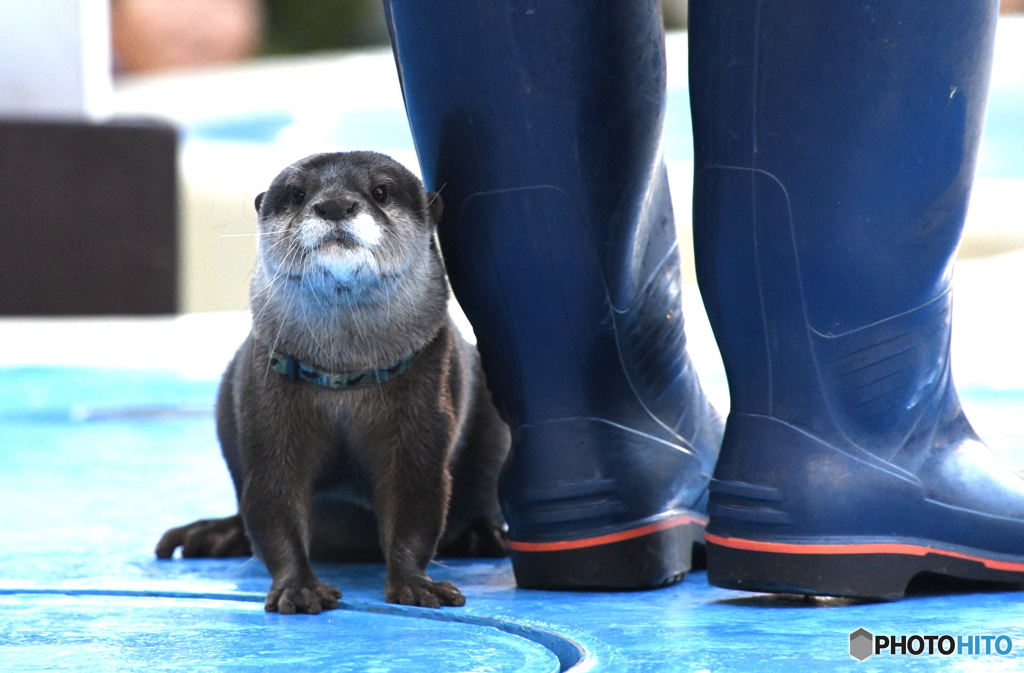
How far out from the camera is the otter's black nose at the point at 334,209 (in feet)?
5.14

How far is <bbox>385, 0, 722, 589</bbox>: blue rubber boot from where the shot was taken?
149 cm

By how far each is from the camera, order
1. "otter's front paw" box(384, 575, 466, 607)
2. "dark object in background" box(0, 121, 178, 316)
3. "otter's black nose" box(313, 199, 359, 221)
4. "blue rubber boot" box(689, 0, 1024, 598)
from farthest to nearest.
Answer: "dark object in background" box(0, 121, 178, 316)
"otter's black nose" box(313, 199, 359, 221)
"otter's front paw" box(384, 575, 466, 607)
"blue rubber boot" box(689, 0, 1024, 598)

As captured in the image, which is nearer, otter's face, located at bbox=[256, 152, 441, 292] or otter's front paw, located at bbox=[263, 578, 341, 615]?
otter's front paw, located at bbox=[263, 578, 341, 615]

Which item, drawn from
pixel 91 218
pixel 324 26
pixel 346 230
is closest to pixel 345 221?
pixel 346 230

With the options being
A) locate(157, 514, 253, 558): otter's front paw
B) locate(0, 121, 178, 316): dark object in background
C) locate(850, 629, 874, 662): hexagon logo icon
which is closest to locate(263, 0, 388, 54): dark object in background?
locate(0, 121, 178, 316): dark object in background

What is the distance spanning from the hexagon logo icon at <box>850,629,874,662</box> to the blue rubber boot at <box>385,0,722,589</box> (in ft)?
1.09

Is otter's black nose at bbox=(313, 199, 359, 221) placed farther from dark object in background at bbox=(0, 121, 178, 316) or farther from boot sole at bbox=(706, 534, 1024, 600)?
dark object in background at bbox=(0, 121, 178, 316)

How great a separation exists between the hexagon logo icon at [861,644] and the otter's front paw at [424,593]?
1.42ft

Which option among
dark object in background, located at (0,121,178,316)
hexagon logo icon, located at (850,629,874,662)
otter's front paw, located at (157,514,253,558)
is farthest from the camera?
dark object in background, located at (0,121,178,316)

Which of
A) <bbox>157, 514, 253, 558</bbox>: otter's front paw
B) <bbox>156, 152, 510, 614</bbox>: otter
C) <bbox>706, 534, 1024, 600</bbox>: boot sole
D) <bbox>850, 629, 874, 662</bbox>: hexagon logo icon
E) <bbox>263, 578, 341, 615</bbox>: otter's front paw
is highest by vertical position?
<bbox>156, 152, 510, 614</bbox>: otter

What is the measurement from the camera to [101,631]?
4.30 feet

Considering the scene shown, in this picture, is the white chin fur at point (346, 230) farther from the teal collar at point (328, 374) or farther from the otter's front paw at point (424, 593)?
the otter's front paw at point (424, 593)

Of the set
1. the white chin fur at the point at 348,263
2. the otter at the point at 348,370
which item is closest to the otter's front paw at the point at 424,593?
the otter at the point at 348,370

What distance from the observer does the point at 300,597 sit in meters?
1.43
